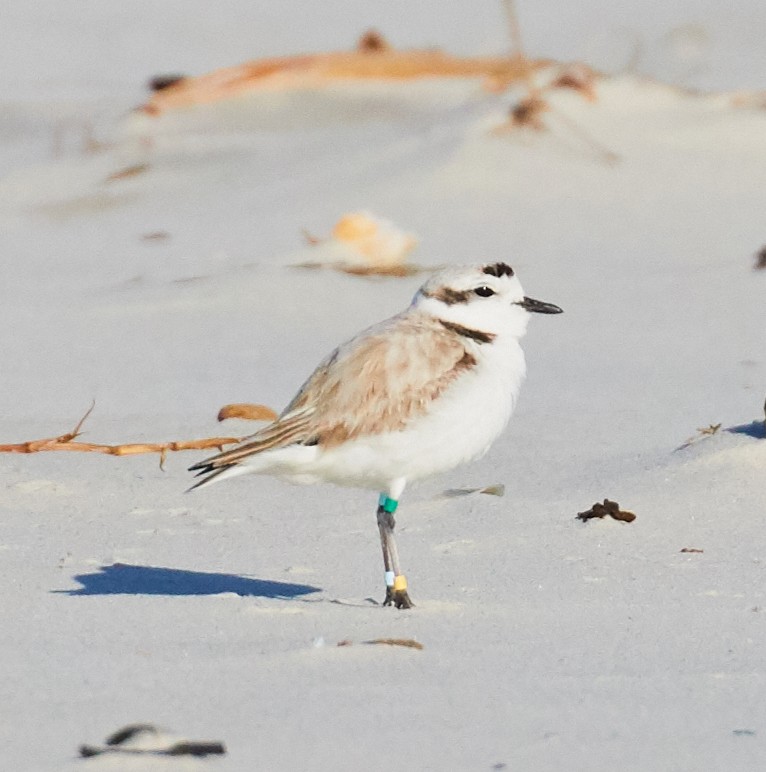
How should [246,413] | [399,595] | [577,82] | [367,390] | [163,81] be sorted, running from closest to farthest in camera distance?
[399,595], [367,390], [246,413], [577,82], [163,81]

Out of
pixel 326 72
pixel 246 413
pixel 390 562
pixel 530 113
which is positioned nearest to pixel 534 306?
pixel 390 562

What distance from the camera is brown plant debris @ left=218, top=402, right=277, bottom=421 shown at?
5.75 m

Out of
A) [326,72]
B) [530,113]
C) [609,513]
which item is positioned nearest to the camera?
[609,513]

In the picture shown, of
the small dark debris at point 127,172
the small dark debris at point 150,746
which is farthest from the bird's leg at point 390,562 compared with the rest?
the small dark debris at point 127,172

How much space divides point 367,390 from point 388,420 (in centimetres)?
9

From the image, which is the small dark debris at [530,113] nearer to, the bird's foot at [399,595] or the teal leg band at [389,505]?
the teal leg band at [389,505]

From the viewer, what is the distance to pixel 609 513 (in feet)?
15.5

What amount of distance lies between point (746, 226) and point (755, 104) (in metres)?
1.87

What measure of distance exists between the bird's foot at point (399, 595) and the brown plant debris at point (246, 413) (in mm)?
1770

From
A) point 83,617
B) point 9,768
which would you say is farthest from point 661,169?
point 9,768

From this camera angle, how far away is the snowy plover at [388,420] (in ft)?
13.3

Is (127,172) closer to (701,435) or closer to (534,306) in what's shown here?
(701,435)

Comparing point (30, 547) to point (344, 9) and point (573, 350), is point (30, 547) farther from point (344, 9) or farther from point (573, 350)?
point (344, 9)

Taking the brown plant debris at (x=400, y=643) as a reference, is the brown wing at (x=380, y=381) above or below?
above
